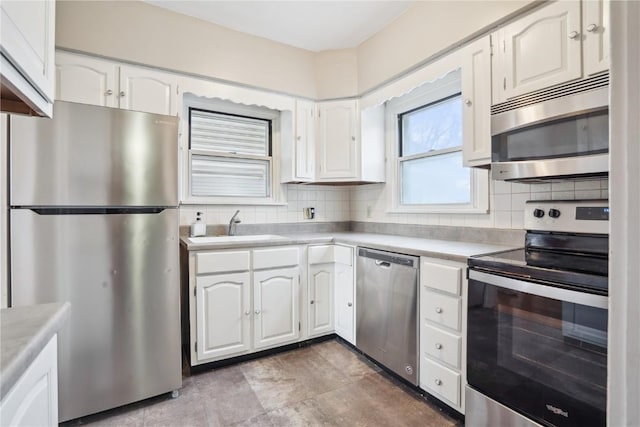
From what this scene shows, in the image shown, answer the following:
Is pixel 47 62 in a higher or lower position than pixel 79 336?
higher

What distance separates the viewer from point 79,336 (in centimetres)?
165

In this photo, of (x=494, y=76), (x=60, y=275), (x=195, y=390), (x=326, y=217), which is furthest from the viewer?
(x=326, y=217)

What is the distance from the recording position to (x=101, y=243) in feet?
5.49

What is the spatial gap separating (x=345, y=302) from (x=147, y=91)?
2.16 meters

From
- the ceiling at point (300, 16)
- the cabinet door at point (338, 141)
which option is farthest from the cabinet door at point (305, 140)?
the ceiling at point (300, 16)

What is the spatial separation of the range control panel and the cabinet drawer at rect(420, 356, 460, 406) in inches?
35.0

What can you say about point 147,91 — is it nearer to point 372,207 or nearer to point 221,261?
point 221,261

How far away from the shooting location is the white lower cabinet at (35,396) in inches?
21.8

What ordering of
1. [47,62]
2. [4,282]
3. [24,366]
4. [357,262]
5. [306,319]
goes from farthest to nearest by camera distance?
[306,319]
[357,262]
[4,282]
[47,62]
[24,366]

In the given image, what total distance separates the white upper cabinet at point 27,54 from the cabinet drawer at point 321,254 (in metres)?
1.88

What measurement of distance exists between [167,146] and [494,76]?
76.3 inches

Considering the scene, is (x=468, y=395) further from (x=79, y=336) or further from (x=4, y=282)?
(x=4, y=282)

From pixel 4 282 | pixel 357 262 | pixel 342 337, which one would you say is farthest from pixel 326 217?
pixel 4 282

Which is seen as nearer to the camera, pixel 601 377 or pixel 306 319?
pixel 601 377
